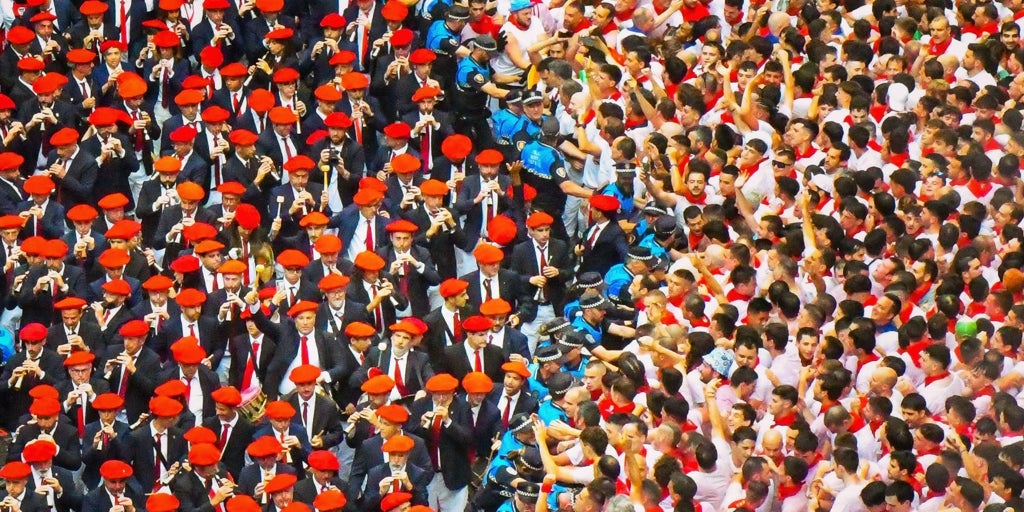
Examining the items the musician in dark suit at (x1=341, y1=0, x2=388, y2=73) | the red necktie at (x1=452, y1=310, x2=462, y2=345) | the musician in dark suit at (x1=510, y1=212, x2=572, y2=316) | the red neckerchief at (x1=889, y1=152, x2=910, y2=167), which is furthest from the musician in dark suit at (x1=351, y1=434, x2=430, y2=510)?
the musician in dark suit at (x1=341, y1=0, x2=388, y2=73)

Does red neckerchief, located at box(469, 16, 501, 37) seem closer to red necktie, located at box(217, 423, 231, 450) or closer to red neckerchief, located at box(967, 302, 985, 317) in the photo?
red necktie, located at box(217, 423, 231, 450)

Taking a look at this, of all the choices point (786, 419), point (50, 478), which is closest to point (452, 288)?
point (50, 478)

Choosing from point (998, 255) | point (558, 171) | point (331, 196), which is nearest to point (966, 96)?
A: point (998, 255)

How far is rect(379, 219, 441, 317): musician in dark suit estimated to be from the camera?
20.0 m

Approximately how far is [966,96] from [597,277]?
12.5 ft

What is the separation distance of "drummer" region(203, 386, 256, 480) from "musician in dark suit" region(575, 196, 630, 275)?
3474mm

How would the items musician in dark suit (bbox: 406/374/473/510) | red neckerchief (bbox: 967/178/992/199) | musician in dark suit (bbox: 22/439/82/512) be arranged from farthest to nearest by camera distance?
red neckerchief (bbox: 967/178/992/199) < musician in dark suit (bbox: 406/374/473/510) < musician in dark suit (bbox: 22/439/82/512)

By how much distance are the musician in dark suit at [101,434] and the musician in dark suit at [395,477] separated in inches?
84.3

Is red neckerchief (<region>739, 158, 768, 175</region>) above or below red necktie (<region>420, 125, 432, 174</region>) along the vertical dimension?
above

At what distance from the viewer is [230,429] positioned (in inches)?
736

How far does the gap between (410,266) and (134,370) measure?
103 inches

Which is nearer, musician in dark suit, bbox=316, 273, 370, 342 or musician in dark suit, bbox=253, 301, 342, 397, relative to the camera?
musician in dark suit, bbox=253, 301, 342, 397

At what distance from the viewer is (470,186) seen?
20.8 meters

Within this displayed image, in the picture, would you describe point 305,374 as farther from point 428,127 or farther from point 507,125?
point 507,125
